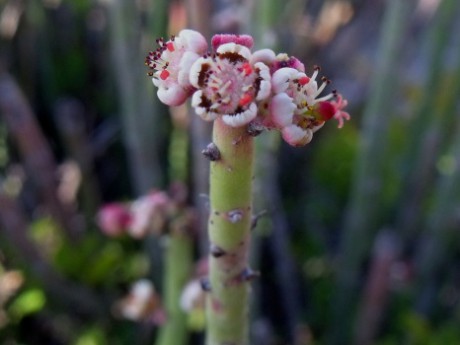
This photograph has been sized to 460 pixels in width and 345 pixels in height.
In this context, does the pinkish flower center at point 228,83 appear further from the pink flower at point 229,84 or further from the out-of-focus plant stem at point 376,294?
the out-of-focus plant stem at point 376,294

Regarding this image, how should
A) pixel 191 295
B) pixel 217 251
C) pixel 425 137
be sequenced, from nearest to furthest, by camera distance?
pixel 217 251
pixel 191 295
pixel 425 137

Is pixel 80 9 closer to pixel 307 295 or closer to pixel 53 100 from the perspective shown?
pixel 53 100

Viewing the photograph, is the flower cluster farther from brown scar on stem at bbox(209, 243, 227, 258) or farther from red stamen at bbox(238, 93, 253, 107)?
brown scar on stem at bbox(209, 243, 227, 258)

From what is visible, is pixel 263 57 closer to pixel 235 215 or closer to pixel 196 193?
pixel 235 215

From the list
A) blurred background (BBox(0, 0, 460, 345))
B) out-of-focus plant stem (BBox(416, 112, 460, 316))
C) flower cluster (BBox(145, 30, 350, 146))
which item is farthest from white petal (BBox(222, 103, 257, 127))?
out-of-focus plant stem (BBox(416, 112, 460, 316))

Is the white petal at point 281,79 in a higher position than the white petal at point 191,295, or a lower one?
higher

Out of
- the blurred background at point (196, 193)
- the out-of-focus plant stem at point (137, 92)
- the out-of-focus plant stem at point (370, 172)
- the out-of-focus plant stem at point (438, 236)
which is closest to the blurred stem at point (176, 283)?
the blurred background at point (196, 193)

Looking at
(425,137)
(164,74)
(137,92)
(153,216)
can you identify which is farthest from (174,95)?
(425,137)
